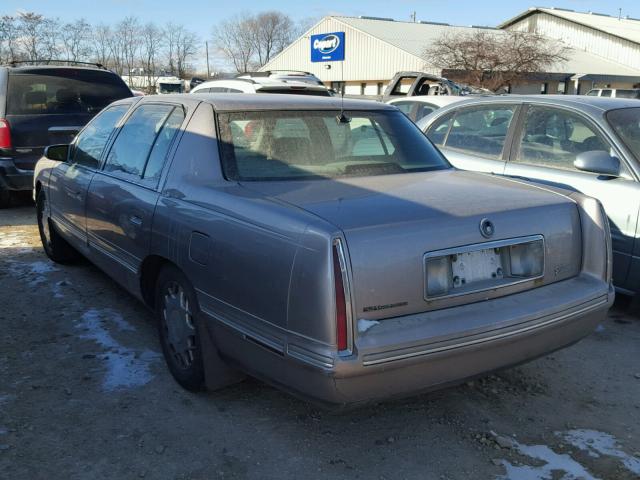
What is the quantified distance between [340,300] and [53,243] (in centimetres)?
406

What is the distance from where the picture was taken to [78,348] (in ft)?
13.1

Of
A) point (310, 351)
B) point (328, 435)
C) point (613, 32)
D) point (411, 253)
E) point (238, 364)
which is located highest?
point (613, 32)

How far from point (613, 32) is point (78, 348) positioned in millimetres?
48677

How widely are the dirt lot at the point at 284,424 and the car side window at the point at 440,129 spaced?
106 inches

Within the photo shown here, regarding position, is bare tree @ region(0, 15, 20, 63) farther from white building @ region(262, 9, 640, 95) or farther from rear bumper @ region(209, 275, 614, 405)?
rear bumper @ region(209, 275, 614, 405)

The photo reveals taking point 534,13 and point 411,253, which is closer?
point 411,253

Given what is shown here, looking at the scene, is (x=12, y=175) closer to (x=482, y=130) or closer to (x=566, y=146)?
(x=482, y=130)

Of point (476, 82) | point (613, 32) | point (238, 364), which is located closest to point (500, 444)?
point (238, 364)

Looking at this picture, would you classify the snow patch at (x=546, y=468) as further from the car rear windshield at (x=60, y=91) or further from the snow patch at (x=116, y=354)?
the car rear windshield at (x=60, y=91)

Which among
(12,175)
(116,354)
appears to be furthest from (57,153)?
(12,175)

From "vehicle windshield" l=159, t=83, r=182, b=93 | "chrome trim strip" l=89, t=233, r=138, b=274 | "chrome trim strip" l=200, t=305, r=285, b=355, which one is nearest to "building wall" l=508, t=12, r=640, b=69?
"vehicle windshield" l=159, t=83, r=182, b=93

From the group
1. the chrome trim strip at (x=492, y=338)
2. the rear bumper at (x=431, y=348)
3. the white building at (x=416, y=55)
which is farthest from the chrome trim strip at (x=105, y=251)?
the white building at (x=416, y=55)

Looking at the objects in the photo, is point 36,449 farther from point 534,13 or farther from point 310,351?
point 534,13

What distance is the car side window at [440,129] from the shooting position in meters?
6.24
